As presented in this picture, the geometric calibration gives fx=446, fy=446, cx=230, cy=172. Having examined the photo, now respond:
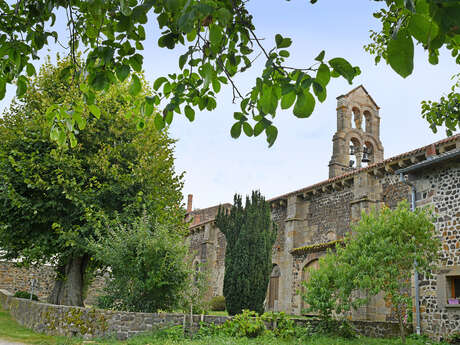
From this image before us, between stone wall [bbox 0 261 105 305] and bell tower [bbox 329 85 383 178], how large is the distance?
1541 centimetres

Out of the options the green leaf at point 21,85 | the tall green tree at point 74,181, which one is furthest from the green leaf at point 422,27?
the tall green tree at point 74,181

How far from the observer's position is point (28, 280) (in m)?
24.9

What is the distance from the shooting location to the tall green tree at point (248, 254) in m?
15.9

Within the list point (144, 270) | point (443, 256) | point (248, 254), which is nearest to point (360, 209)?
point (248, 254)

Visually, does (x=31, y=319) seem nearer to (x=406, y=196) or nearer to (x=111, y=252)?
(x=111, y=252)

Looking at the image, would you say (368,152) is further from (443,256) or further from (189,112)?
(189,112)

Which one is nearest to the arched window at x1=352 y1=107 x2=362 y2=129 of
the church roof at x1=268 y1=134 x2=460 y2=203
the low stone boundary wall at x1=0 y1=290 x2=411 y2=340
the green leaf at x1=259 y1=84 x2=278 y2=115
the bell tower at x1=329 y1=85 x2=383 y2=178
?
the bell tower at x1=329 y1=85 x2=383 y2=178

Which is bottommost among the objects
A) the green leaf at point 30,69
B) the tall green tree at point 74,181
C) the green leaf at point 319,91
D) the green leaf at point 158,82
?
the green leaf at point 319,91

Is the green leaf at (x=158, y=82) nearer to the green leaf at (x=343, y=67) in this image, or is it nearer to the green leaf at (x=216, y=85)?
the green leaf at (x=216, y=85)

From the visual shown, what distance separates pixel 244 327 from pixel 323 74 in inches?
445

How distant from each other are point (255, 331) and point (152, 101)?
1044 cm

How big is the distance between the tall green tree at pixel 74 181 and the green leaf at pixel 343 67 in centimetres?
1230

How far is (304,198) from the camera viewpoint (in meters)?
22.2

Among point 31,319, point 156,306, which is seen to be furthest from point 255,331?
point 31,319
